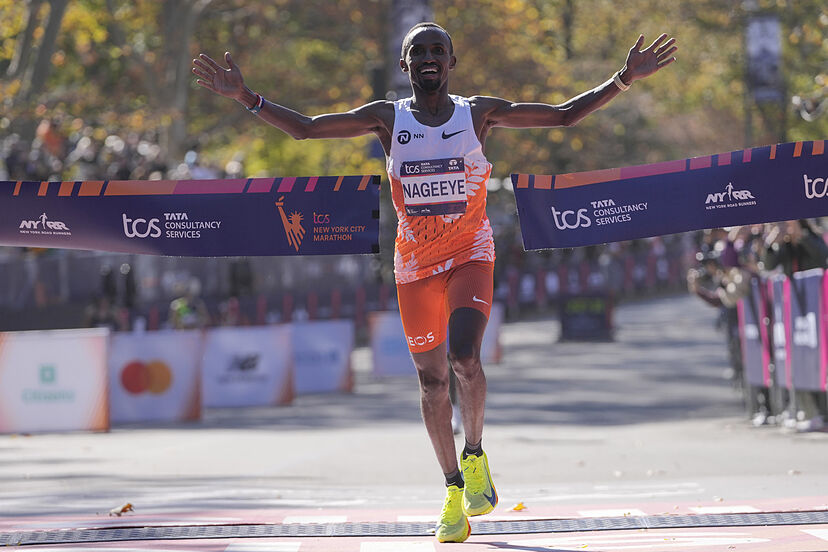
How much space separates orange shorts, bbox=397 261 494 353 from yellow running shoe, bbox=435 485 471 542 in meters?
0.68

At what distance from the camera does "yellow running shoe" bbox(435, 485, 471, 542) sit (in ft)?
22.4

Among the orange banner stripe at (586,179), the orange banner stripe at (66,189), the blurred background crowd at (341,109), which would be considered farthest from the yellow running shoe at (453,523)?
the blurred background crowd at (341,109)

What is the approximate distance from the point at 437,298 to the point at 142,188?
1931 mm

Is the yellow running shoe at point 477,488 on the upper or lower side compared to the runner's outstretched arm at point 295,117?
lower

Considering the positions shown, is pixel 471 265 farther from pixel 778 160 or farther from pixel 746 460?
pixel 746 460

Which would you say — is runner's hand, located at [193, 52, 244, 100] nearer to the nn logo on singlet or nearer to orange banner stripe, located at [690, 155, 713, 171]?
the nn logo on singlet

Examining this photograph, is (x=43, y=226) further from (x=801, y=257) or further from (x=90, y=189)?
(x=801, y=257)

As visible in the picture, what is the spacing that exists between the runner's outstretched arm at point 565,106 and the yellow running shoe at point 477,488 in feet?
4.99

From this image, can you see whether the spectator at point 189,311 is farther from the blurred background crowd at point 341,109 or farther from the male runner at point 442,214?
the male runner at point 442,214

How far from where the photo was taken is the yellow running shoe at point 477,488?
6926 millimetres

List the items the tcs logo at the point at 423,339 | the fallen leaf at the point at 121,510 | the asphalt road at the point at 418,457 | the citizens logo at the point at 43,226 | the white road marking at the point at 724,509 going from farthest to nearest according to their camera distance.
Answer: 1. the asphalt road at the point at 418,457
2. the fallen leaf at the point at 121,510
3. the citizens logo at the point at 43,226
4. the white road marking at the point at 724,509
5. the tcs logo at the point at 423,339

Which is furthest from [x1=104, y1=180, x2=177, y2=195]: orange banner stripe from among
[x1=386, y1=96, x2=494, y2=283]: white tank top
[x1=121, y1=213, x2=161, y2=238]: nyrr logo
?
[x1=386, y1=96, x2=494, y2=283]: white tank top

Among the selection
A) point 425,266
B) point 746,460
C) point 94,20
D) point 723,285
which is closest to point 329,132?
point 425,266

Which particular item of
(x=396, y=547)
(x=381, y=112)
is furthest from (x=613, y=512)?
(x=381, y=112)
